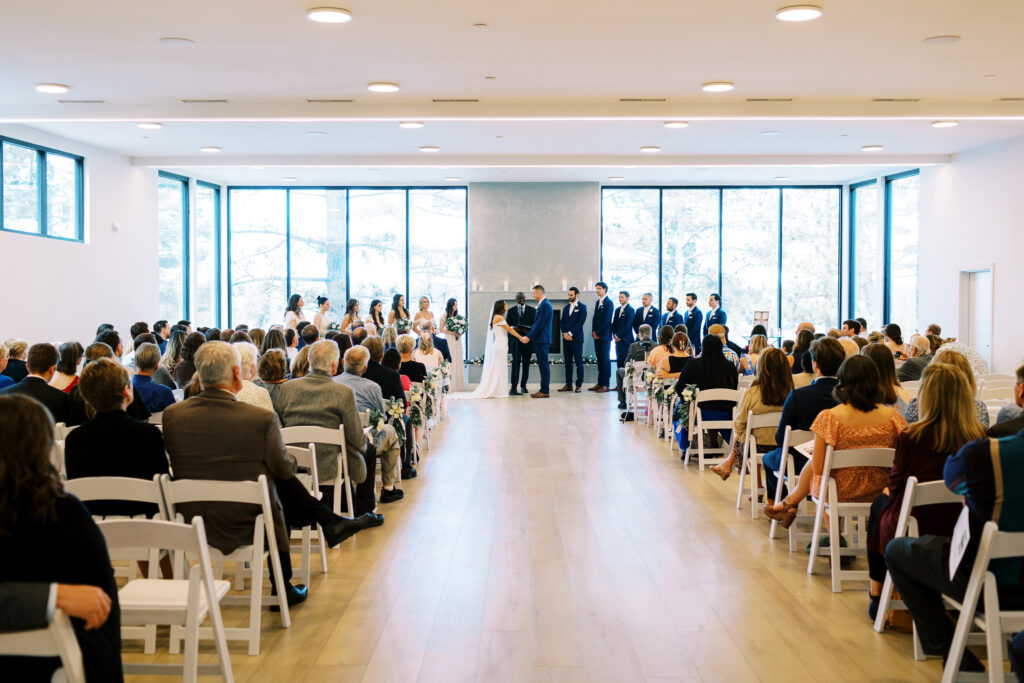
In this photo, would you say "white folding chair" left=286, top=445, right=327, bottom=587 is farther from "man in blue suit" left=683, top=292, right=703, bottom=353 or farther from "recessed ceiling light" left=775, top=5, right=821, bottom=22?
"man in blue suit" left=683, top=292, right=703, bottom=353

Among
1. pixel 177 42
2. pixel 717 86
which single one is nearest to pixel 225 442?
pixel 177 42

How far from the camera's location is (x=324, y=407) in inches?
226

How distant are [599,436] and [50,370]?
6535mm

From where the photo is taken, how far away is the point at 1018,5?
20.9 feet

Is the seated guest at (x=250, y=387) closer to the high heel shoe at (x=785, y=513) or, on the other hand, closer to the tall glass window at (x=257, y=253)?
the high heel shoe at (x=785, y=513)

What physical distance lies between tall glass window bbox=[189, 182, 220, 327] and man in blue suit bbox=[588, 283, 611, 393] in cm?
745

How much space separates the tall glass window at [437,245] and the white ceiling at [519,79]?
373 cm

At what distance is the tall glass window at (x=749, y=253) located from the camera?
18.3 meters

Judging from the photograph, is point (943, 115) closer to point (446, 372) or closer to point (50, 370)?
point (446, 372)

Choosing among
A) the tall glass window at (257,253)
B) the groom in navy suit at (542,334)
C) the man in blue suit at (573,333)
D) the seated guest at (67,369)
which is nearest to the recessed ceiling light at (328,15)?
the seated guest at (67,369)

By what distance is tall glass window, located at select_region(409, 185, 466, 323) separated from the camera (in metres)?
18.3

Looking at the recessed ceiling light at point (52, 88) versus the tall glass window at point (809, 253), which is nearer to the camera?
the recessed ceiling light at point (52, 88)

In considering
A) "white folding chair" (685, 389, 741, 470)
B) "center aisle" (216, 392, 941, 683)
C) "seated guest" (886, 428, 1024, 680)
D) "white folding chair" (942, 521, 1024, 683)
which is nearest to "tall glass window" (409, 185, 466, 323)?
"white folding chair" (685, 389, 741, 470)

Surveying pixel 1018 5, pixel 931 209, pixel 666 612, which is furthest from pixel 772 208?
pixel 666 612
